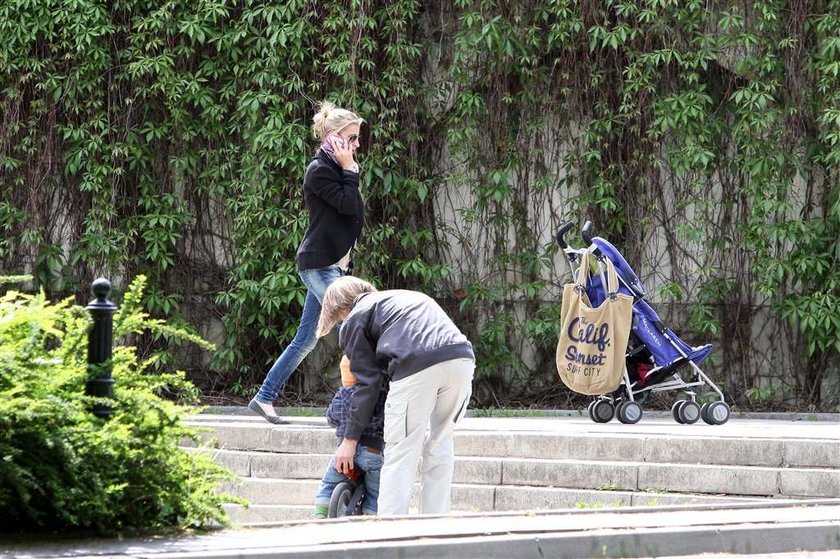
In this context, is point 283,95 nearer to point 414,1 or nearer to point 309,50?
point 309,50

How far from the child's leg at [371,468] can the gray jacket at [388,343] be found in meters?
0.20

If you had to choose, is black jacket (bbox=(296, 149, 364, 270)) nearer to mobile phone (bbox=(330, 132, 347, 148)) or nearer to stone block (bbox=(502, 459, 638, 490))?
mobile phone (bbox=(330, 132, 347, 148))

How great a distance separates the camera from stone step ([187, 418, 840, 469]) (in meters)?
8.21

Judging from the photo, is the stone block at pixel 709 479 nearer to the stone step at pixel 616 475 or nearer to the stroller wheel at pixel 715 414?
the stone step at pixel 616 475

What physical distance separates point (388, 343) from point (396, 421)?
1.29 feet

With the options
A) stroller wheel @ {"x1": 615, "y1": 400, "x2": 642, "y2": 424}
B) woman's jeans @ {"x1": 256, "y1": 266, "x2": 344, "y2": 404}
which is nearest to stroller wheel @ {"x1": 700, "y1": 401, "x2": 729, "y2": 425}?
stroller wheel @ {"x1": 615, "y1": 400, "x2": 642, "y2": 424}

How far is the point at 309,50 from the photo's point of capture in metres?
12.7

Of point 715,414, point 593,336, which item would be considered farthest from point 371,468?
point 715,414

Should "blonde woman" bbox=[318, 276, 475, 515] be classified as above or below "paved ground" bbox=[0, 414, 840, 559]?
above

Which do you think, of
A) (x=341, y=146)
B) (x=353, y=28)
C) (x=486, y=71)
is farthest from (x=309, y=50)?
(x=341, y=146)

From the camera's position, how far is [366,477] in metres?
7.10

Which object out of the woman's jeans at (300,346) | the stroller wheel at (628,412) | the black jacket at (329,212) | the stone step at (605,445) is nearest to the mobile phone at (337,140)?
the black jacket at (329,212)

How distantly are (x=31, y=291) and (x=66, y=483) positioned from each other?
8331mm

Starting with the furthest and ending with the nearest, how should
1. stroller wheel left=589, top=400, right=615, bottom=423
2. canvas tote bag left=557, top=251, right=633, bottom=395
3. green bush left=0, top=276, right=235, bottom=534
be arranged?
stroller wheel left=589, top=400, right=615, bottom=423
canvas tote bag left=557, top=251, right=633, bottom=395
green bush left=0, top=276, right=235, bottom=534
